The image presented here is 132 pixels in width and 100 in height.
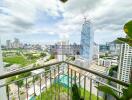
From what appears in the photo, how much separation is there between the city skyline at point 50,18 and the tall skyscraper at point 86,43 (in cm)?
14

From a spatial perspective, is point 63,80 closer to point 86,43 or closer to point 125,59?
point 86,43

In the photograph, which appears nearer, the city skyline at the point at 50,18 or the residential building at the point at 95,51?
the city skyline at the point at 50,18

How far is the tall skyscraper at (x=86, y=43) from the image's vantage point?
2.91 meters

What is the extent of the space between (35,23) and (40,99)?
1.92 meters

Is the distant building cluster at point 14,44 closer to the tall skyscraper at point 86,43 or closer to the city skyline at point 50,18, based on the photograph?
the city skyline at point 50,18

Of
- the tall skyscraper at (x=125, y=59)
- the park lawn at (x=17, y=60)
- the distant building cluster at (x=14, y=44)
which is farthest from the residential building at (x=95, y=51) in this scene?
the distant building cluster at (x=14, y=44)

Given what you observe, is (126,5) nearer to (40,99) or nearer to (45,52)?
(45,52)

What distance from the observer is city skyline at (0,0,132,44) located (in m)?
2.34

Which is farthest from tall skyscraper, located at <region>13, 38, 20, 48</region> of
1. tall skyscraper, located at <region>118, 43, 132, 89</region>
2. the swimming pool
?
tall skyscraper, located at <region>118, 43, 132, 89</region>

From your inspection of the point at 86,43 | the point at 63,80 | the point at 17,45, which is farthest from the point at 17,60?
the point at 86,43

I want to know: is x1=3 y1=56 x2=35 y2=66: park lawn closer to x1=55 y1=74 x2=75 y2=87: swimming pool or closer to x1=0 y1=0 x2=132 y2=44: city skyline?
x1=0 y1=0 x2=132 y2=44: city skyline

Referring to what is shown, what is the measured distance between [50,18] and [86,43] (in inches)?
52.4

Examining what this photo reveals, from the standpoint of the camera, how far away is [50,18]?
143 inches

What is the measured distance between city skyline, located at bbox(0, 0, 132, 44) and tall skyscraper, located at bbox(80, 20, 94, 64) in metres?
0.14
